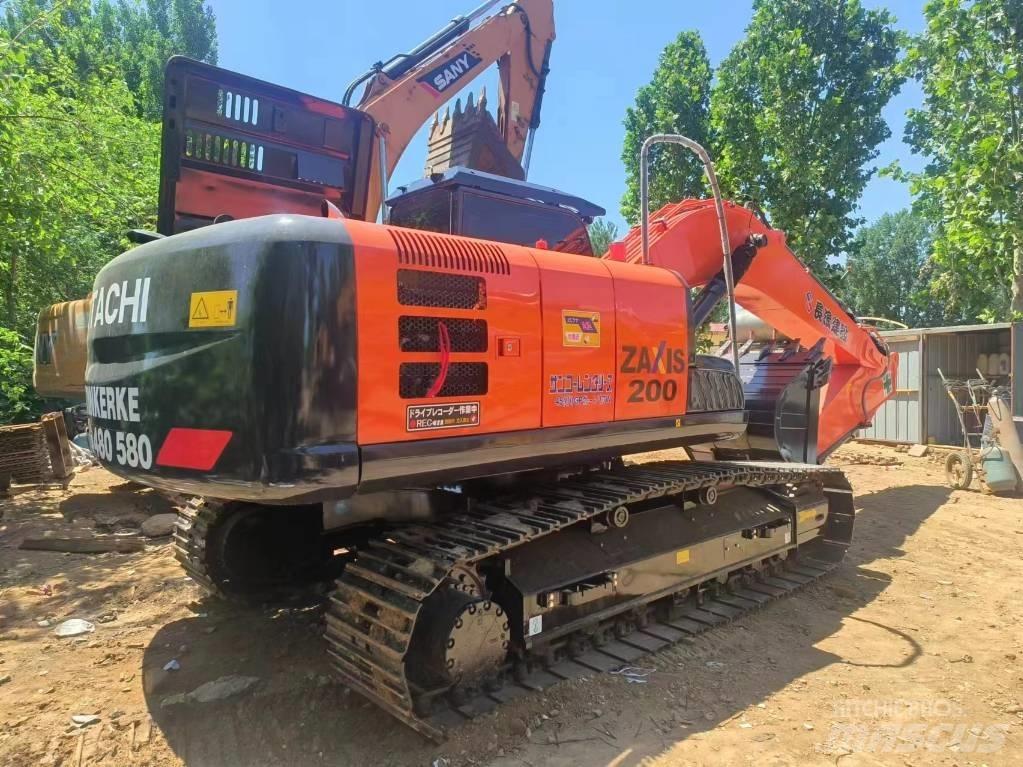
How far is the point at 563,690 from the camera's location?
3326 mm

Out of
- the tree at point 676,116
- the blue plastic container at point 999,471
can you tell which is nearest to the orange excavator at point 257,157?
the blue plastic container at point 999,471

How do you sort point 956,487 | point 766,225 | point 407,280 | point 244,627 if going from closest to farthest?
point 407,280 → point 244,627 → point 766,225 → point 956,487

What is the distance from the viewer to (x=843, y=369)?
278 inches

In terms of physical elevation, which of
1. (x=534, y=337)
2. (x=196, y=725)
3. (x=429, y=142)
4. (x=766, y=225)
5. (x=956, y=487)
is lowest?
(x=196, y=725)

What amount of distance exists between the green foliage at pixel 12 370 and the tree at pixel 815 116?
48.2 ft

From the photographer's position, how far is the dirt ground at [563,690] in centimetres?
292

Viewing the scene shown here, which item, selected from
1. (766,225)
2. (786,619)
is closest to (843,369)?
(766,225)

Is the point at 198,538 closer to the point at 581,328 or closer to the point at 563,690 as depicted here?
the point at 563,690

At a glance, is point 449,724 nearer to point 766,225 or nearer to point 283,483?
point 283,483

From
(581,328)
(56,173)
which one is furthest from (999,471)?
(56,173)

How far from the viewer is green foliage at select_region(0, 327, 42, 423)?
354 inches

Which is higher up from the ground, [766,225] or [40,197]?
[40,197]

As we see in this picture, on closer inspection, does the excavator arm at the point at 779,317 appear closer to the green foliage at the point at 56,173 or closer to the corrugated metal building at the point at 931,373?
the green foliage at the point at 56,173

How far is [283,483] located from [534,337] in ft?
4.13
